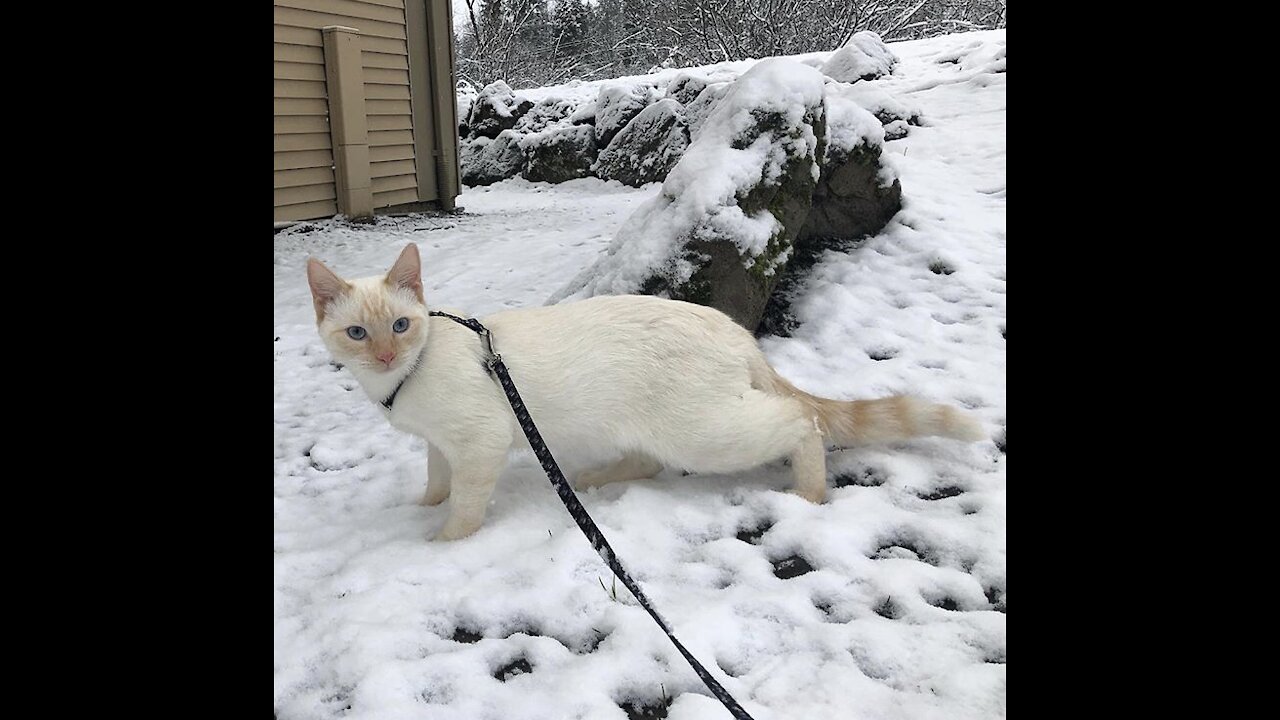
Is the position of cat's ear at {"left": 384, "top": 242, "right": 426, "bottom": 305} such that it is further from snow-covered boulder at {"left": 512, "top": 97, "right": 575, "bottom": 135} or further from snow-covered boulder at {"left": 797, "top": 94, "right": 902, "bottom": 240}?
snow-covered boulder at {"left": 512, "top": 97, "right": 575, "bottom": 135}

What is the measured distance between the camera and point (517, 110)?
12.6m

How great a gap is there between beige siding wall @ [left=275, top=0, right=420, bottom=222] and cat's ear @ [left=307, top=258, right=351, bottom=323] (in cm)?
591

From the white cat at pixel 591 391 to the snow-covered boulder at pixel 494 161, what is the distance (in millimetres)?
9866

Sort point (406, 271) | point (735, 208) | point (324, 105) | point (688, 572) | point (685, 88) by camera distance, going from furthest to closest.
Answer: point (685, 88) < point (324, 105) < point (735, 208) < point (406, 271) < point (688, 572)

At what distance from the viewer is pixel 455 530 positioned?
7.44 feet

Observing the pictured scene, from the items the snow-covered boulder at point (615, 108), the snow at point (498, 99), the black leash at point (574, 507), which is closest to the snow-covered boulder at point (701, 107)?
the snow-covered boulder at point (615, 108)

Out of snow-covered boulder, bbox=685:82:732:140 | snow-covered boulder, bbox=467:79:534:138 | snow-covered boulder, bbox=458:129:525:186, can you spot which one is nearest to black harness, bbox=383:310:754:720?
snow-covered boulder, bbox=685:82:732:140

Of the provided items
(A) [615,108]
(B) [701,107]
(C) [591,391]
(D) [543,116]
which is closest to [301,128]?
(A) [615,108]

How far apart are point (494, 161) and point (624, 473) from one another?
10234 mm

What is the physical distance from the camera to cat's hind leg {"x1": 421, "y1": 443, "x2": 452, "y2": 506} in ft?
8.35

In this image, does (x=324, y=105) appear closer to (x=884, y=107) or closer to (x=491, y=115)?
(x=491, y=115)

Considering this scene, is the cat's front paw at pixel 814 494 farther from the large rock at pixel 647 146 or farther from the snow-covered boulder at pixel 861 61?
the snow-covered boulder at pixel 861 61
